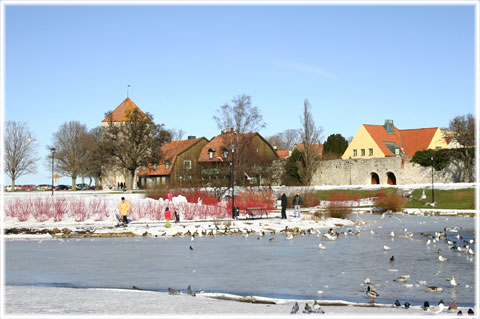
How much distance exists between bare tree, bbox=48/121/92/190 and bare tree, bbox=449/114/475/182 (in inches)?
2144

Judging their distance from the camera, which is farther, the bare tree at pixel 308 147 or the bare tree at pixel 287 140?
the bare tree at pixel 287 140

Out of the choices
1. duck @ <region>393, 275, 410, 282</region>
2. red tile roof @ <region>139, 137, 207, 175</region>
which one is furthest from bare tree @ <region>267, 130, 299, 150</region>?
duck @ <region>393, 275, 410, 282</region>

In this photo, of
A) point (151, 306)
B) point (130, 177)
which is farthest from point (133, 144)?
point (151, 306)

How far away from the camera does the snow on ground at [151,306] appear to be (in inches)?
333

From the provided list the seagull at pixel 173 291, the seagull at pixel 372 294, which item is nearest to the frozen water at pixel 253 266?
the seagull at pixel 372 294

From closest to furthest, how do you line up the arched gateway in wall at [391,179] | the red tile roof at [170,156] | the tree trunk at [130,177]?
1. the arched gateway in wall at [391,179]
2. the tree trunk at [130,177]
3. the red tile roof at [170,156]

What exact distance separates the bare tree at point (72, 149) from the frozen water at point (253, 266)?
219 ft

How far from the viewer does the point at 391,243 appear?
63.0 ft

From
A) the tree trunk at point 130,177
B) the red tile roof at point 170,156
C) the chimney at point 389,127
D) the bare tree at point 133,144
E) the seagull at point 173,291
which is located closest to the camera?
the seagull at point 173,291

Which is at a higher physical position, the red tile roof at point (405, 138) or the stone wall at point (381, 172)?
the red tile roof at point (405, 138)

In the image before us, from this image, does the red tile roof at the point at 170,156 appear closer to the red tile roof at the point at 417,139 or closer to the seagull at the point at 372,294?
the red tile roof at the point at 417,139

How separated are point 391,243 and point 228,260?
702cm

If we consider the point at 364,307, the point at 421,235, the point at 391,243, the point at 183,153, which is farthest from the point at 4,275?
the point at 183,153

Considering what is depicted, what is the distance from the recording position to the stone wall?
183 ft
